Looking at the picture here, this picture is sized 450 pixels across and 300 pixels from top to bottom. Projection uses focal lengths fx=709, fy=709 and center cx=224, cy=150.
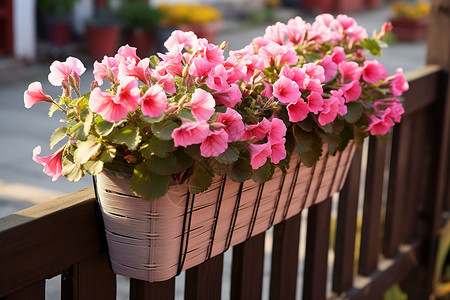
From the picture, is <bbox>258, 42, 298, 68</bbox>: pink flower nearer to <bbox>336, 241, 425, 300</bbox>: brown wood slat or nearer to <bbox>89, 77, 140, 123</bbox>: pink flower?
<bbox>89, 77, 140, 123</bbox>: pink flower

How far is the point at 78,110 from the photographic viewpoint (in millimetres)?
1008

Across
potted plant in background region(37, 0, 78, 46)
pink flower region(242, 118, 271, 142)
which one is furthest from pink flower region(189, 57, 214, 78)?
potted plant in background region(37, 0, 78, 46)

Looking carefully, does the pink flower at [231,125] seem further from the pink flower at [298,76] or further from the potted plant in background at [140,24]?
the potted plant in background at [140,24]

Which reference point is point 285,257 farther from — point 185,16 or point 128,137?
point 185,16

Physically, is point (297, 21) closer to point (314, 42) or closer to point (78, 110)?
point (314, 42)

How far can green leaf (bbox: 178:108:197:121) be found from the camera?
96 centimetres

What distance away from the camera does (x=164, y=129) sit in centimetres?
96

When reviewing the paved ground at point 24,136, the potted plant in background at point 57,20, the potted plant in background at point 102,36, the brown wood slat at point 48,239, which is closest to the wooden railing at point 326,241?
the brown wood slat at point 48,239

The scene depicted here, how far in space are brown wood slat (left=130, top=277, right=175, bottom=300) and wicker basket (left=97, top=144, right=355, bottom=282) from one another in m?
0.09

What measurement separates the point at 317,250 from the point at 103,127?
90cm

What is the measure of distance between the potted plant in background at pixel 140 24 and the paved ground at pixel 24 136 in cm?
107

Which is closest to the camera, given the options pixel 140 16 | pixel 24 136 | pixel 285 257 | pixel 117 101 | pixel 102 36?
pixel 117 101

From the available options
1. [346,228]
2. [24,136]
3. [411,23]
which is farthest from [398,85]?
[411,23]

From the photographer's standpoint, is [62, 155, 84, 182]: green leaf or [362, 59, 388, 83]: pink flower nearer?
[62, 155, 84, 182]: green leaf
